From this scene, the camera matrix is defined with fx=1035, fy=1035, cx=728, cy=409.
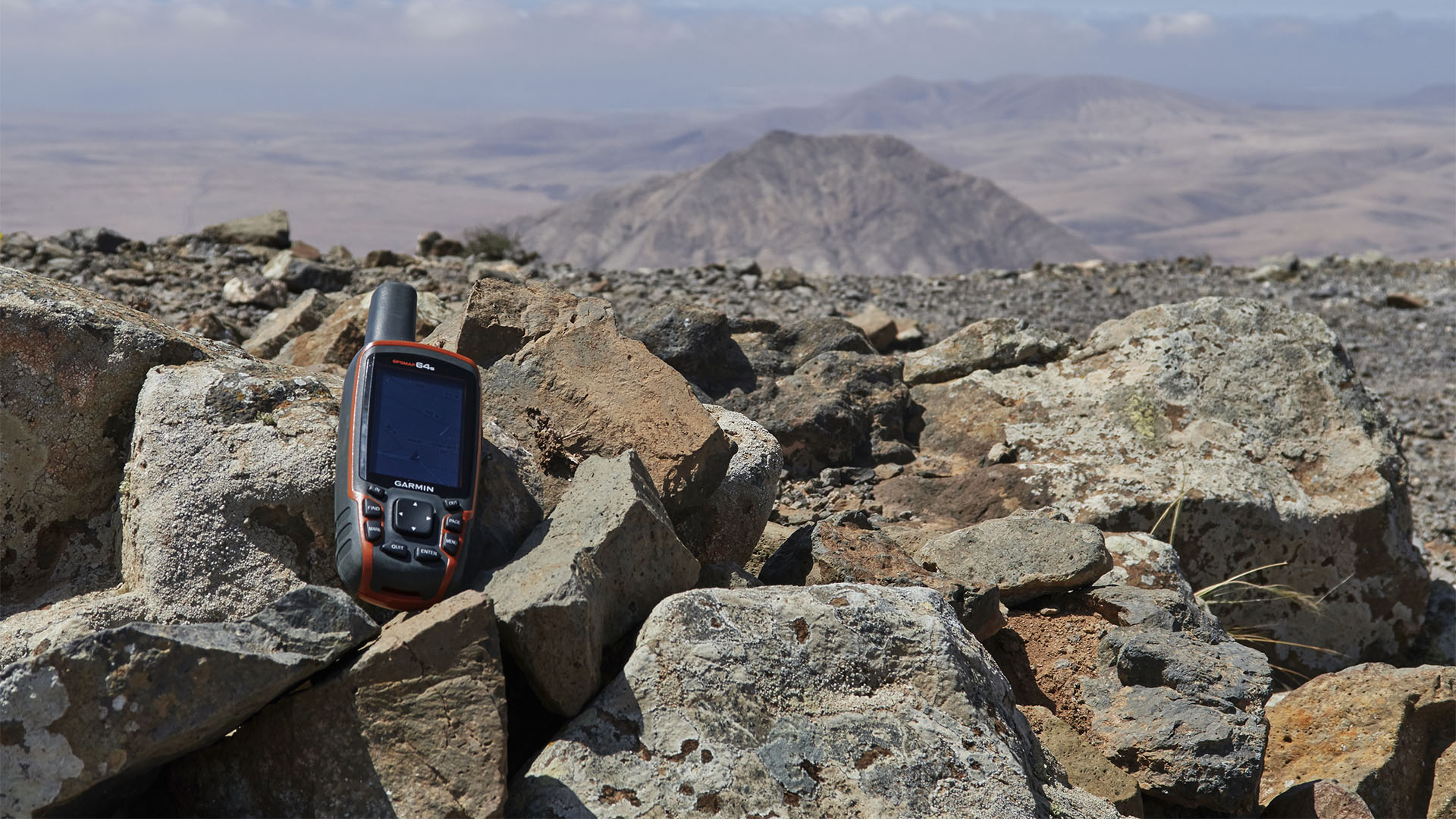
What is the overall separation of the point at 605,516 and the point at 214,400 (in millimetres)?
1652

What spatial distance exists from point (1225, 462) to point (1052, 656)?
9.80 feet

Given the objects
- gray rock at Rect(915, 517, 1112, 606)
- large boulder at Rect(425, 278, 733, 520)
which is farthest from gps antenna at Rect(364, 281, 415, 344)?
gray rock at Rect(915, 517, 1112, 606)

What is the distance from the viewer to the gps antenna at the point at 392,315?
14.7 ft

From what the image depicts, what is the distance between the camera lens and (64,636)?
2.99 meters

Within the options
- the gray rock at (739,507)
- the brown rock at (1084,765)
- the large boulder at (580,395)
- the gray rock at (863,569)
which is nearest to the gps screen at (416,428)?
the large boulder at (580,395)

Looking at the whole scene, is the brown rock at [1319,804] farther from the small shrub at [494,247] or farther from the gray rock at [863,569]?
the small shrub at [494,247]

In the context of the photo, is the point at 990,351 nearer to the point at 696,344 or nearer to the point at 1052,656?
the point at 696,344

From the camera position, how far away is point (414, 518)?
3.76 m

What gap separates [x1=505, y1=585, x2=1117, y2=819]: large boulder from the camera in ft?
10.9

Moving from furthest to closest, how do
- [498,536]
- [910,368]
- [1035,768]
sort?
[910,368] < [498,536] < [1035,768]

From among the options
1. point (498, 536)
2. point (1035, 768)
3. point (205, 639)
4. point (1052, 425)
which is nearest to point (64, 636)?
point (205, 639)

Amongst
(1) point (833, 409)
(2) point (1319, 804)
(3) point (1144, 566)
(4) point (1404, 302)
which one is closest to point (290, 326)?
(1) point (833, 409)

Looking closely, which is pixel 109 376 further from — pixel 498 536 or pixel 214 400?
pixel 498 536

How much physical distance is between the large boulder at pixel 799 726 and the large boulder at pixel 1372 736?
6.67 feet
